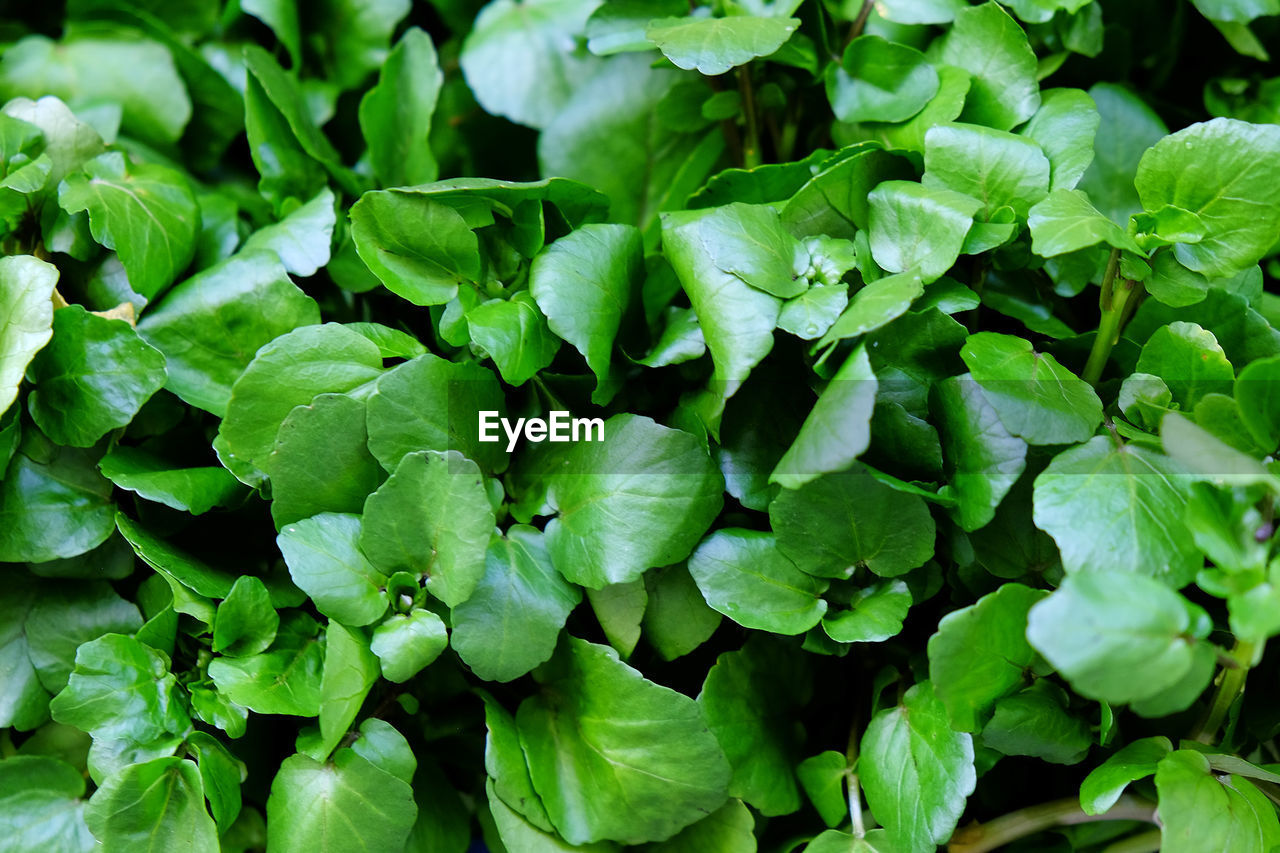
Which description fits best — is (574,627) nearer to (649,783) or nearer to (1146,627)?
(649,783)

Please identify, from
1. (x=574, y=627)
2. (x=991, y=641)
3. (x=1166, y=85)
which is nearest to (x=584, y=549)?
(x=574, y=627)

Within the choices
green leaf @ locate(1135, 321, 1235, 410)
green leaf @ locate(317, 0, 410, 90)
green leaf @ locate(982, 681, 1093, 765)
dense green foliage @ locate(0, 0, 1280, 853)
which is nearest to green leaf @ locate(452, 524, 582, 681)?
dense green foliage @ locate(0, 0, 1280, 853)

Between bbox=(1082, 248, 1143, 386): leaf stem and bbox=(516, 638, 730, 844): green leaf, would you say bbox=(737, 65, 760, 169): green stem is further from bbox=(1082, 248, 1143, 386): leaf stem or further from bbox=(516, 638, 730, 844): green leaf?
bbox=(516, 638, 730, 844): green leaf

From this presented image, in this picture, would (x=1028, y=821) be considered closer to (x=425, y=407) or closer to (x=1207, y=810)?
(x=1207, y=810)

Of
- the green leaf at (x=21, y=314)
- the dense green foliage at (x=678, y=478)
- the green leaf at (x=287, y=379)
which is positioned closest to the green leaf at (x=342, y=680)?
the dense green foliage at (x=678, y=478)

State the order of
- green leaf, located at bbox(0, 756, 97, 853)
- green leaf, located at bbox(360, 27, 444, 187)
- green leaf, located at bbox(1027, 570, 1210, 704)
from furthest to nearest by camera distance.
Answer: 1. green leaf, located at bbox(360, 27, 444, 187)
2. green leaf, located at bbox(0, 756, 97, 853)
3. green leaf, located at bbox(1027, 570, 1210, 704)

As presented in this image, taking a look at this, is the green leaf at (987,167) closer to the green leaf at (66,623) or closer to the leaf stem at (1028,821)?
the leaf stem at (1028,821)
